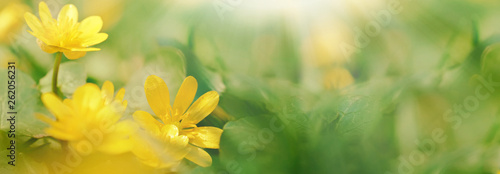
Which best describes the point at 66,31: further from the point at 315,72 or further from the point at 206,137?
the point at 315,72

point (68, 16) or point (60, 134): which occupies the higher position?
point (68, 16)

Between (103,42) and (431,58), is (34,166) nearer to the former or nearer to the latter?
(103,42)

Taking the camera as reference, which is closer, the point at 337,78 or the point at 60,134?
the point at 60,134

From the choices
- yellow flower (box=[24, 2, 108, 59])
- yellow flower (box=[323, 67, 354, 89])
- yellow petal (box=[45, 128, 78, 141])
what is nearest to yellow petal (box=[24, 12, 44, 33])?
yellow flower (box=[24, 2, 108, 59])

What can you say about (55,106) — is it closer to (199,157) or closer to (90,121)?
(90,121)

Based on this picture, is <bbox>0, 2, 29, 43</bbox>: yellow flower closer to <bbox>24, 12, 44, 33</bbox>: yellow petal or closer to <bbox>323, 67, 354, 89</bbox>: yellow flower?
<bbox>24, 12, 44, 33</bbox>: yellow petal

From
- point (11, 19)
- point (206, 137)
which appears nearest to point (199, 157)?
point (206, 137)

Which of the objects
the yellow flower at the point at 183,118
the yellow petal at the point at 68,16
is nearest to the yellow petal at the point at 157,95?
the yellow flower at the point at 183,118

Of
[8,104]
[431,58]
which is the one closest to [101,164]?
[8,104]
